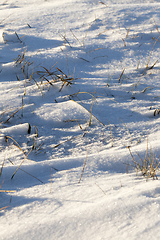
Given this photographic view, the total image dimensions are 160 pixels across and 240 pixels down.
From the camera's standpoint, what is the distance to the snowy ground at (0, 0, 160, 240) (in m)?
0.75

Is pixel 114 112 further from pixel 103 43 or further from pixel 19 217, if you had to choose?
pixel 103 43

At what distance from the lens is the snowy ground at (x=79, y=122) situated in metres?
0.75

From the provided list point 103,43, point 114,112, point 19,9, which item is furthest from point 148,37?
point 19,9

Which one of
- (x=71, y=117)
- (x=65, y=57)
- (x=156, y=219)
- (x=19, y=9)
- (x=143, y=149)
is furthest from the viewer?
(x=19, y=9)

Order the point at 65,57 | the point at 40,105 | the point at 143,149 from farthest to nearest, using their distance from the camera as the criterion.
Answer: the point at 65,57
the point at 40,105
the point at 143,149

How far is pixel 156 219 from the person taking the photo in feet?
2.31

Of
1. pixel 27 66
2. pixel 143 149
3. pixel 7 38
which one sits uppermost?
pixel 7 38

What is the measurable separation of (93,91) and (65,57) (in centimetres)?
67

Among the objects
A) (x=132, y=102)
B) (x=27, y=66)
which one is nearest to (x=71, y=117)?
(x=132, y=102)

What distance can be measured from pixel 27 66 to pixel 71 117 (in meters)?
0.84

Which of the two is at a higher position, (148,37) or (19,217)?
(148,37)

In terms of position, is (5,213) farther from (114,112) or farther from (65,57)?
(65,57)

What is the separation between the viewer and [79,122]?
1.52 metres

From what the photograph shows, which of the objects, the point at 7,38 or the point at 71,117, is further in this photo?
the point at 7,38
